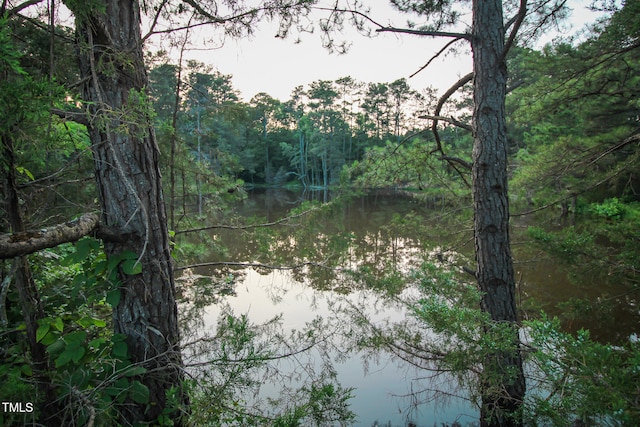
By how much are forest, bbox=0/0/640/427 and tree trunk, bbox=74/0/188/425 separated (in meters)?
0.01

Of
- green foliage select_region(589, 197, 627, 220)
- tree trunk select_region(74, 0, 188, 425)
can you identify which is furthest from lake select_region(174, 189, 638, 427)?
green foliage select_region(589, 197, 627, 220)

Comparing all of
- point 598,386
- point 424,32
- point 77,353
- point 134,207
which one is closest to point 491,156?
point 424,32

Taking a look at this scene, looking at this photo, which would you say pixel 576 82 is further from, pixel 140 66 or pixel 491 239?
pixel 140 66

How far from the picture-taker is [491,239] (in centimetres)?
295

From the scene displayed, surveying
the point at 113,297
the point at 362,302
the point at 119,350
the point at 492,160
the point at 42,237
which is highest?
the point at 492,160

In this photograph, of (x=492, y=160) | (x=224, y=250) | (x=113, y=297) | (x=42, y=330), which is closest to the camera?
(x=42, y=330)

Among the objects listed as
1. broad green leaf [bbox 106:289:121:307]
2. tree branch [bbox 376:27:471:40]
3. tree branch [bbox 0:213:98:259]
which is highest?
tree branch [bbox 376:27:471:40]

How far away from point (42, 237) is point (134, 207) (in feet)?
1.92

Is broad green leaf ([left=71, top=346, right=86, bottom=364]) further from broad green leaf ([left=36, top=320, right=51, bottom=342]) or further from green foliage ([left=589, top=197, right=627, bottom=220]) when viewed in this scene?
green foliage ([left=589, top=197, right=627, bottom=220])

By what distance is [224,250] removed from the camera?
4992 mm

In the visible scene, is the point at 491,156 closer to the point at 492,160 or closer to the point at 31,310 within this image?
the point at 492,160

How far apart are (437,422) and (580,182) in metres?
3.65

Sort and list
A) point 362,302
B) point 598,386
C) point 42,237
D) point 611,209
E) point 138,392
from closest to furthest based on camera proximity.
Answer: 1. point 598,386
2. point 42,237
3. point 138,392
4. point 362,302
5. point 611,209

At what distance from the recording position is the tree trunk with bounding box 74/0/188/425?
185cm
